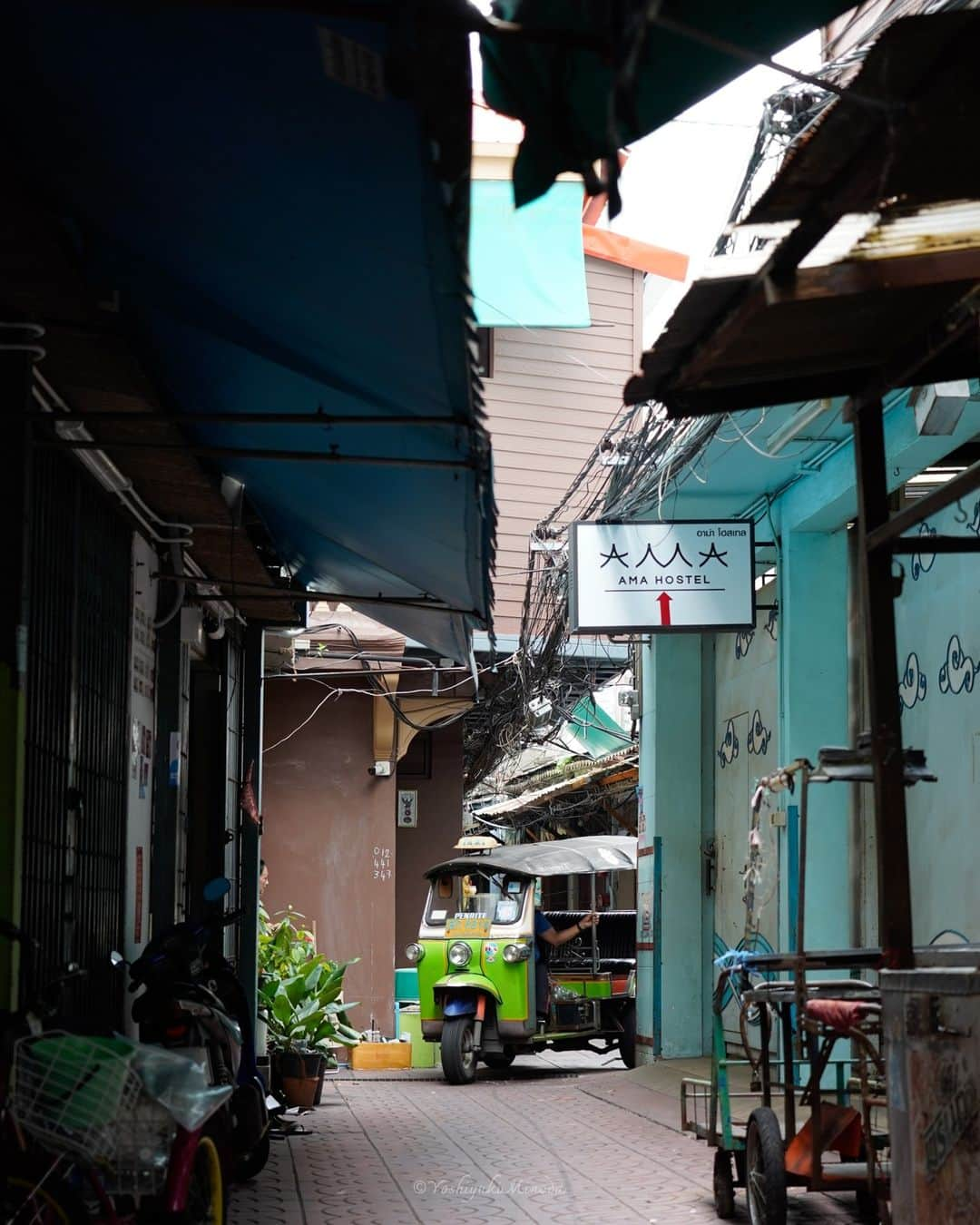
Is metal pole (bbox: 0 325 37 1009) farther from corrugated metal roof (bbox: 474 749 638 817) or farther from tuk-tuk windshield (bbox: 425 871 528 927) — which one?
corrugated metal roof (bbox: 474 749 638 817)

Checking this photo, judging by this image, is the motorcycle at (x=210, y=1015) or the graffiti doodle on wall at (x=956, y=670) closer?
the motorcycle at (x=210, y=1015)

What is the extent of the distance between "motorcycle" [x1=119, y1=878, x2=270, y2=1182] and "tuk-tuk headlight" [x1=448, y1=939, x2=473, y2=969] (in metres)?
7.82

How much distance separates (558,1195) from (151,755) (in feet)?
11.6

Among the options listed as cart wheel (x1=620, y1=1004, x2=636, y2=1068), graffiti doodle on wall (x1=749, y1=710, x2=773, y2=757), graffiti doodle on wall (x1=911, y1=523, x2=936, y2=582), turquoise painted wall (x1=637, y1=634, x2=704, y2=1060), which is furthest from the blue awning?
cart wheel (x1=620, y1=1004, x2=636, y2=1068)

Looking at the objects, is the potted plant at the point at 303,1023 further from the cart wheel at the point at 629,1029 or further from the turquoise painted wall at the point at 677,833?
the cart wheel at the point at 629,1029

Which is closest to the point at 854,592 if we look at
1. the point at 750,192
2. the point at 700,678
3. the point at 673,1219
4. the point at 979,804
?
the point at 979,804

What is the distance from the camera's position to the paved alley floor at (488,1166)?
8.02 meters

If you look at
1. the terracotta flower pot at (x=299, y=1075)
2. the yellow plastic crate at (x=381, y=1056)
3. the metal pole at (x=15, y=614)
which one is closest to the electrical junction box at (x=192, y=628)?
the terracotta flower pot at (x=299, y=1075)

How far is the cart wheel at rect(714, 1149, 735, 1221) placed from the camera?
7793mm

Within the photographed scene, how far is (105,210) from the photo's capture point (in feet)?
16.6

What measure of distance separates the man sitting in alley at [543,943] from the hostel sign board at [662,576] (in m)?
6.04

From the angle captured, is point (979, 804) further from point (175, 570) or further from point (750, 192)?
point (175, 570)

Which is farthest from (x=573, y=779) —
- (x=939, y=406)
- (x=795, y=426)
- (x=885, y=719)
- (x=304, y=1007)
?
(x=885, y=719)

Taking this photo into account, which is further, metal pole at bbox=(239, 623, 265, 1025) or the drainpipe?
metal pole at bbox=(239, 623, 265, 1025)
